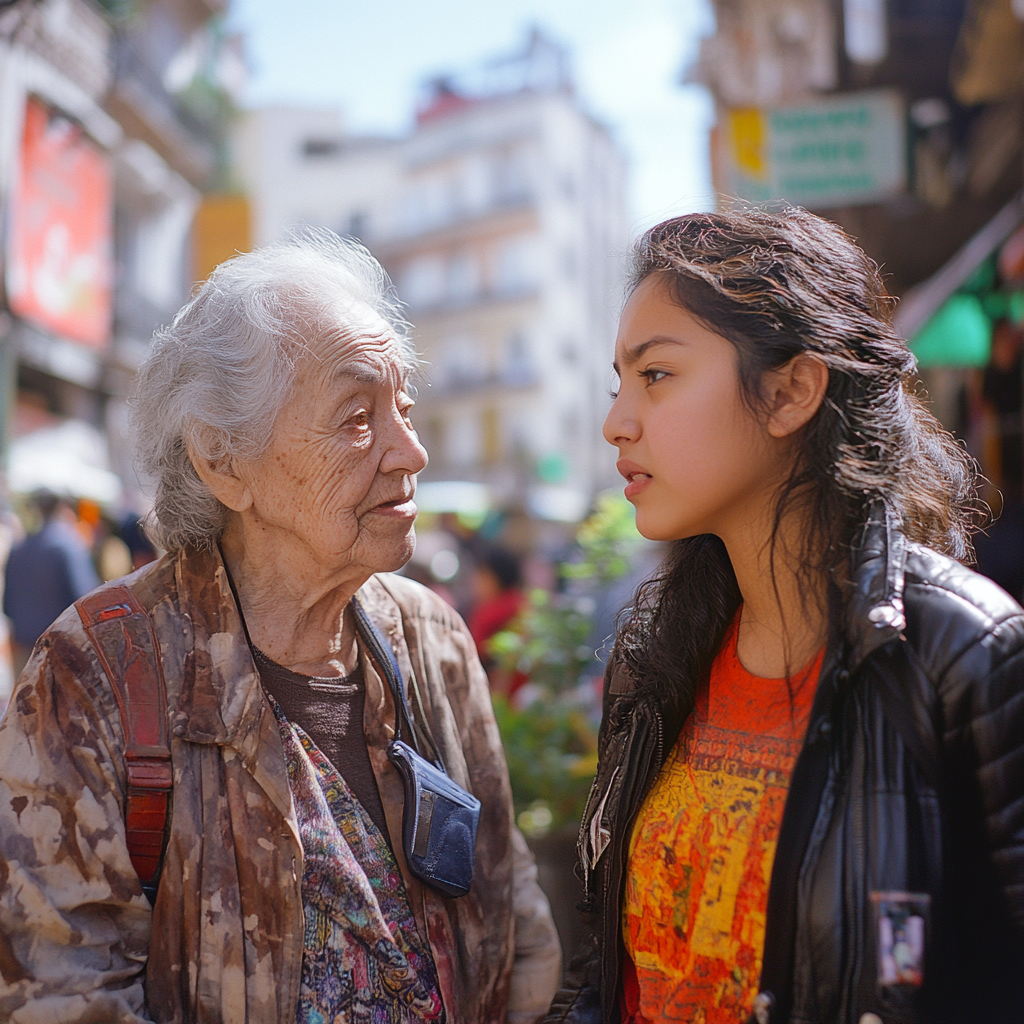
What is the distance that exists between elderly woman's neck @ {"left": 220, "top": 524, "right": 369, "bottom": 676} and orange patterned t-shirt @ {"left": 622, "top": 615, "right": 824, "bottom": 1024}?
76 centimetres

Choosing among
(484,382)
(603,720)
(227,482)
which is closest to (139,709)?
(227,482)

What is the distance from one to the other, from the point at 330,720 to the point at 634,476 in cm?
83

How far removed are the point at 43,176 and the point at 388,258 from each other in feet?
111

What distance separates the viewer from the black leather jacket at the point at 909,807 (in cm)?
126

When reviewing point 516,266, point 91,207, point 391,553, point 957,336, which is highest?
point 516,266

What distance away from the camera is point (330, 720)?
6.50 ft

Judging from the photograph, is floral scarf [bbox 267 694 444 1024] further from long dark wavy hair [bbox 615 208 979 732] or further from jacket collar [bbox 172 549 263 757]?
long dark wavy hair [bbox 615 208 979 732]

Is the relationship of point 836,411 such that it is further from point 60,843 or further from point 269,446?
point 60,843

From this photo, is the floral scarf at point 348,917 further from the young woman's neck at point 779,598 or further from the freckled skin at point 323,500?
the young woman's neck at point 779,598

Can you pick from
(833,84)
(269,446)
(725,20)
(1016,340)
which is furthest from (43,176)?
(269,446)

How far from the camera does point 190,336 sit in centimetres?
201

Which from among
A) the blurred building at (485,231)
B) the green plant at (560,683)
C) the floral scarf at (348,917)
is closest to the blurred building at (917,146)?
the green plant at (560,683)

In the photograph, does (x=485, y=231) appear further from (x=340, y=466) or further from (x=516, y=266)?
(x=340, y=466)

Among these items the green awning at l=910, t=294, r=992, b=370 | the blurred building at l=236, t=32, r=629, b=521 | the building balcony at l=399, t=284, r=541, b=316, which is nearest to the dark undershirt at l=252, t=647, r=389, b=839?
the green awning at l=910, t=294, r=992, b=370
